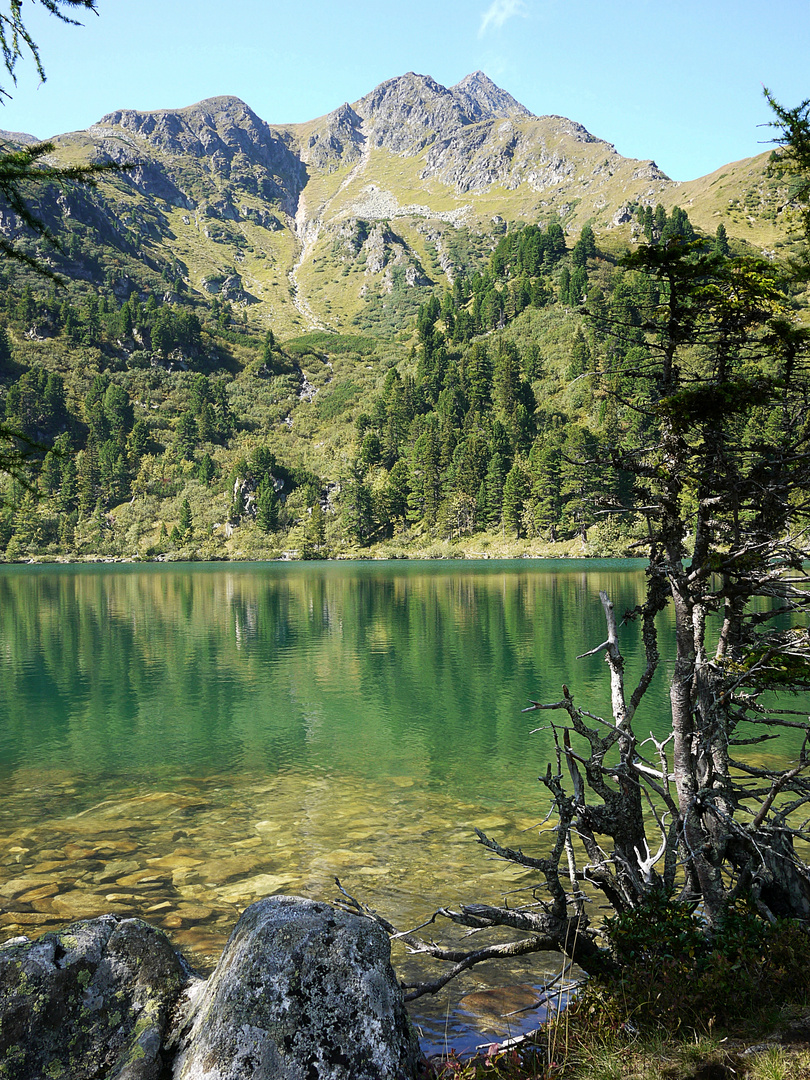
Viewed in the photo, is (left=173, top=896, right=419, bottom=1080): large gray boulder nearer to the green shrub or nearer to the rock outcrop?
the rock outcrop

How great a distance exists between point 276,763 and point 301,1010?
15.9 m

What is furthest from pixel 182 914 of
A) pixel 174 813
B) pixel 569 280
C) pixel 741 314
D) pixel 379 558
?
pixel 569 280

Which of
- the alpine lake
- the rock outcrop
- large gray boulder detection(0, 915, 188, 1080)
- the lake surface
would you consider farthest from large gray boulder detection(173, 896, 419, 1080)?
the alpine lake

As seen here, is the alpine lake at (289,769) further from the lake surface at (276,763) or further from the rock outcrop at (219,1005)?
the rock outcrop at (219,1005)

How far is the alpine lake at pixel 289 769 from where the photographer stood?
10883mm

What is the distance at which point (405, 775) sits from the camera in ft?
59.8

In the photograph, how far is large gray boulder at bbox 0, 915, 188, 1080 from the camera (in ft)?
15.0

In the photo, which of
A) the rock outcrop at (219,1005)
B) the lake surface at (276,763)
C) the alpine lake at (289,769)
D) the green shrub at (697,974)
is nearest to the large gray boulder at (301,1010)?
the rock outcrop at (219,1005)

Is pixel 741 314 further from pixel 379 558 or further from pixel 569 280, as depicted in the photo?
pixel 569 280

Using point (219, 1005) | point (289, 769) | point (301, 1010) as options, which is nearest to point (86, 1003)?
point (219, 1005)

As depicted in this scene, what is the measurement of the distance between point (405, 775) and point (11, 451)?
45.5 ft

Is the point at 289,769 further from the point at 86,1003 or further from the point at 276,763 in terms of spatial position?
the point at 86,1003

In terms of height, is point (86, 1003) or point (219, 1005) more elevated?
point (219, 1005)

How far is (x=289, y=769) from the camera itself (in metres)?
18.9
